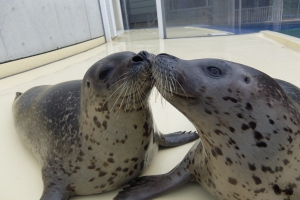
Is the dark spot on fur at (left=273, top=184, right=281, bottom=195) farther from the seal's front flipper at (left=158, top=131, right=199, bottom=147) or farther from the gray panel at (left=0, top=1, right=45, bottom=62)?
the gray panel at (left=0, top=1, right=45, bottom=62)

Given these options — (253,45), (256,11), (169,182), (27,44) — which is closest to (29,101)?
(169,182)

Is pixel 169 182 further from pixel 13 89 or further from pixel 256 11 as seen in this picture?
pixel 256 11

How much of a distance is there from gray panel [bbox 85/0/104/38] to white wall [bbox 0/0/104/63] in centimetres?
3

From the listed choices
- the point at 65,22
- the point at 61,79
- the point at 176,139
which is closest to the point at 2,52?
the point at 61,79

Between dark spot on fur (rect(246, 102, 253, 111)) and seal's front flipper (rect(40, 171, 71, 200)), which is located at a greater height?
dark spot on fur (rect(246, 102, 253, 111))

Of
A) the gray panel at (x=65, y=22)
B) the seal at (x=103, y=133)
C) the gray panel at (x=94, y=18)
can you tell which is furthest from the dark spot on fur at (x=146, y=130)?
the gray panel at (x=94, y=18)

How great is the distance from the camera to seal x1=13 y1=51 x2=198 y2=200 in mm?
1445

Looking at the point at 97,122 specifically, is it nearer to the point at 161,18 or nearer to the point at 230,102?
the point at 230,102

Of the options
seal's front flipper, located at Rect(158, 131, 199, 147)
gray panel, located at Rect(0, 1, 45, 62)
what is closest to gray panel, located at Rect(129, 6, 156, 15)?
gray panel, located at Rect(0, 1, 45, 62)

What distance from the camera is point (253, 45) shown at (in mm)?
6391

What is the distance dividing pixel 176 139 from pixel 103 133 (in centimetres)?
77

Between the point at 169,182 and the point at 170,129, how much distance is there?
35.6 inches

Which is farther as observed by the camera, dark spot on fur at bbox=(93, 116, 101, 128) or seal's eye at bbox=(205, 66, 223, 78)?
dark spot on fur at bbox=(93, 116, 101, 128)

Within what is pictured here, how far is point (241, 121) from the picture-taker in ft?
3.79
